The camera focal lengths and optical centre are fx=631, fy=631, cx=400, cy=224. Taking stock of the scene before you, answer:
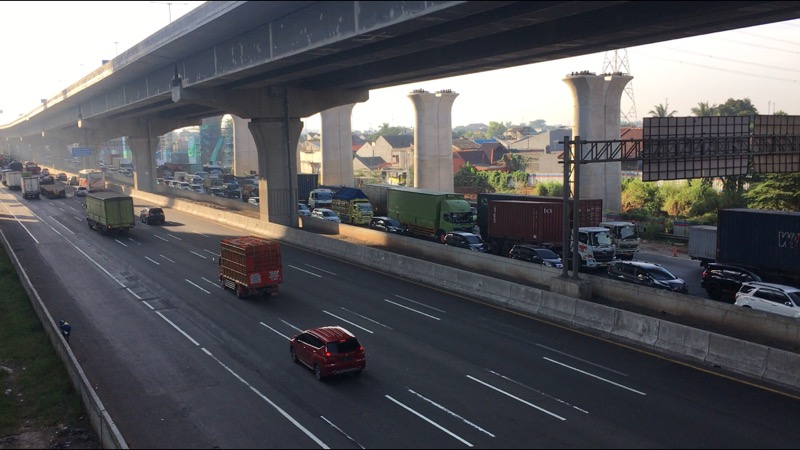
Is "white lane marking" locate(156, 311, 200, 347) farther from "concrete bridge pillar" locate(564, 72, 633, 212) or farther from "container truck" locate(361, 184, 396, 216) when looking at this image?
"concrete bridge pillar" locate(564, 72, 633, 212)

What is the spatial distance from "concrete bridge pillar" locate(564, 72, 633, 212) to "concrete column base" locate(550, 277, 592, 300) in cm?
3964

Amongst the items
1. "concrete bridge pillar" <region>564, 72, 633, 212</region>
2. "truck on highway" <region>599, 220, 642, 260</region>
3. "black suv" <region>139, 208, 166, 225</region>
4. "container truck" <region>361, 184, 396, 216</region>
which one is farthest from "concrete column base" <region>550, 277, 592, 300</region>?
"black suv" <region>139, 208, 166, 225</region>

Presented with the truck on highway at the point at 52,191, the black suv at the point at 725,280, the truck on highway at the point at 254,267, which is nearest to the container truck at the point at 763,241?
the black suv at the point at 725,280

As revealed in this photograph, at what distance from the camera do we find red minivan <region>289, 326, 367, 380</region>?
20578 millimetres

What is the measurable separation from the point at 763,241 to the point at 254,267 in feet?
87.7

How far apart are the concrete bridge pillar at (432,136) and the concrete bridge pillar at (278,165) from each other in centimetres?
3437

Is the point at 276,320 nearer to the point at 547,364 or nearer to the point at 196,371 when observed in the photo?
the point at 196,371

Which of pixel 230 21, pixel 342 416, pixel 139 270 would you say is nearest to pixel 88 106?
pixel 139 270

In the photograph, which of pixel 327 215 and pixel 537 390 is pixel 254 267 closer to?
pixel 537 390

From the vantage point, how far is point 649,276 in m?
31.6

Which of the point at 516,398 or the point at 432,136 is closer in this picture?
the point at 516,398

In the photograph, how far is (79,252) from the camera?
1802 inches

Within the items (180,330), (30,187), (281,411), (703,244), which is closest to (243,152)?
(30,187)

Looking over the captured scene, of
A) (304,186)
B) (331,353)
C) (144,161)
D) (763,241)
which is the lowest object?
(331,353)
